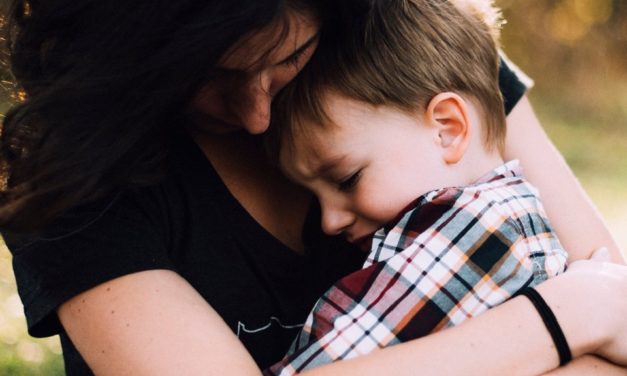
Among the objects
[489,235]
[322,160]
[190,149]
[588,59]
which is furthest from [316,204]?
[588,59]

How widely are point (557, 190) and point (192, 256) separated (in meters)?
0.87

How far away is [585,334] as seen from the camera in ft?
5.21

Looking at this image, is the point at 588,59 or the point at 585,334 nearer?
the point at 585,334

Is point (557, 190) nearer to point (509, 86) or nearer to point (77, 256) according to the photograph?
point (509, 86)

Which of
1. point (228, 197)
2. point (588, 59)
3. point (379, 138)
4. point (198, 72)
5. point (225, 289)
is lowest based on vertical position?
point (588, 59)

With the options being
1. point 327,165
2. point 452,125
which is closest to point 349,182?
point 327,165

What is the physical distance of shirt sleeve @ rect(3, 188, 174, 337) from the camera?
1571mm

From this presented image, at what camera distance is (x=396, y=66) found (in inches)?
74.5

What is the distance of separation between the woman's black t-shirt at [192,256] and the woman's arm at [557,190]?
1.51 ft

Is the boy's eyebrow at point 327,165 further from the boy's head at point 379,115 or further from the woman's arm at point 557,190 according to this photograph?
the woman's arm at point 557,190

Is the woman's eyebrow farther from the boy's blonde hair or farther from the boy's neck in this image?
the boy's neck

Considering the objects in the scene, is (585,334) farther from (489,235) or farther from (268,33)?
(268,33)

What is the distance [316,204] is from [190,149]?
0.36 m

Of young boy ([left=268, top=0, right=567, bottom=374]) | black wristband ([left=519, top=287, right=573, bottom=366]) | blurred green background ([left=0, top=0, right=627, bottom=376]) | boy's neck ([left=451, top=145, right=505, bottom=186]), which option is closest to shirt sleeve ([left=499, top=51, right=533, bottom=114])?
young boy ([left=268, top=0, right=567, bottom=374])
